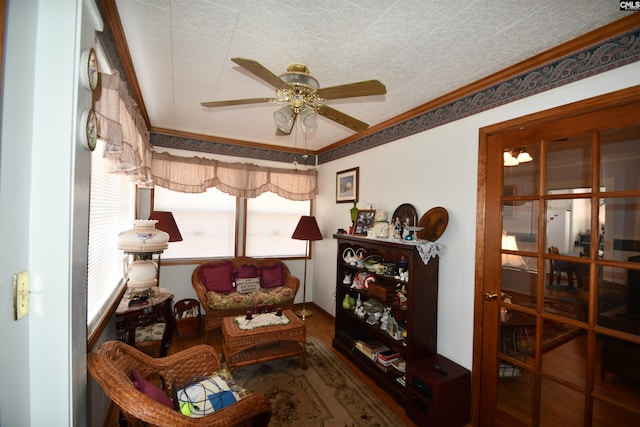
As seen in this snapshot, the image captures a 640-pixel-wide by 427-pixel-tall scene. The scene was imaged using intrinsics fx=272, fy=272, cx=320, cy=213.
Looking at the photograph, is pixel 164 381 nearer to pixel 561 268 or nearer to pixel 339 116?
pixel 339 116

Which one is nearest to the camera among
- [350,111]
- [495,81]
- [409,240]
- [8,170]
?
[8,170]

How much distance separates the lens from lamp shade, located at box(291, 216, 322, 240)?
3.94 metres

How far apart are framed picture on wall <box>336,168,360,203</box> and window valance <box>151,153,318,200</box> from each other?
69cm

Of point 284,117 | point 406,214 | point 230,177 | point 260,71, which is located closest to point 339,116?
point 284,117

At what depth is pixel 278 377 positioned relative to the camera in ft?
8.64

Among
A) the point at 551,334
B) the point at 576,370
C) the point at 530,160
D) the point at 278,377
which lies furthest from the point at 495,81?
the point at 278,377

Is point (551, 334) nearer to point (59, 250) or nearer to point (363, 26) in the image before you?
point (363, 26)

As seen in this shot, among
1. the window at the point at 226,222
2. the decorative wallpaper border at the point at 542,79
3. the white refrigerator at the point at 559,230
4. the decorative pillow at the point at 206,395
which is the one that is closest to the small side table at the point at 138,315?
the decorative pillow at the point at 206,395

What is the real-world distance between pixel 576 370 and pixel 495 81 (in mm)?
2001

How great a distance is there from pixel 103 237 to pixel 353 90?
7.08ft

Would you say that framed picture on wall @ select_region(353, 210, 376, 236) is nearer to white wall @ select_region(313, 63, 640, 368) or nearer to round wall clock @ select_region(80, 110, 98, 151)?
white wall @ select_region(313, 63, 640, 368)

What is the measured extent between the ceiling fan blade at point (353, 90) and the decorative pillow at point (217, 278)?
3013 millimetres

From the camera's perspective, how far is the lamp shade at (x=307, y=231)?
3.94 m

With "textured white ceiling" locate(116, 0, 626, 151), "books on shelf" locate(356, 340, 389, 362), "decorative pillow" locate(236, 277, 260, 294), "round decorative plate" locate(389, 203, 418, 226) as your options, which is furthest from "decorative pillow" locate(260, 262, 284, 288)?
"textured white ceiling" locate(116, 0, 626, 151)
